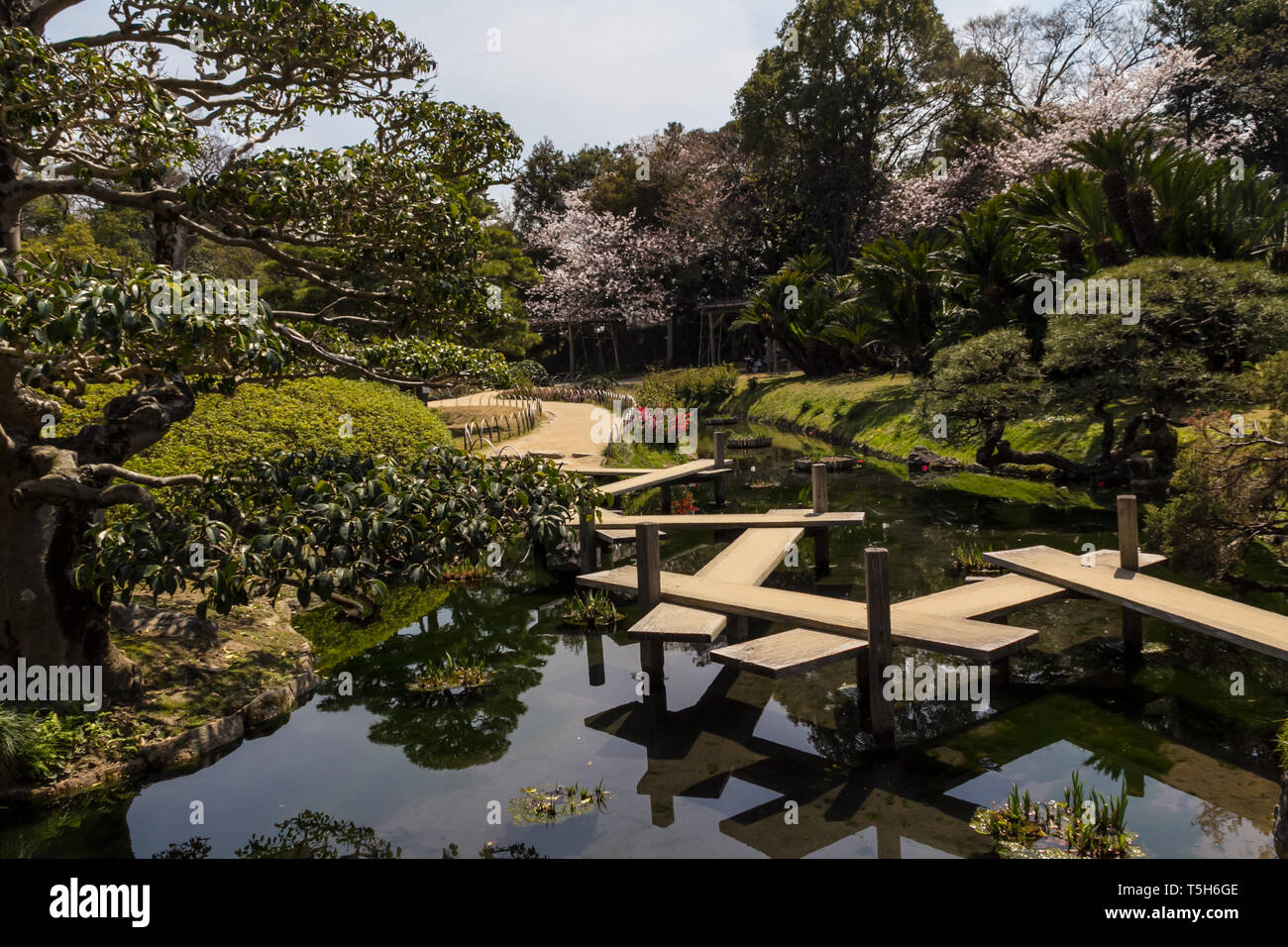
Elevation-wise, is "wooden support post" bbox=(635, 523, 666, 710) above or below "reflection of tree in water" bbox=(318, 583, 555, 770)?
above

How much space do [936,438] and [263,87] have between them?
52.6ft

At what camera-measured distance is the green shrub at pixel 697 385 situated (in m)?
32.5

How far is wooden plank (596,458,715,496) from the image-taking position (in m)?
14.7

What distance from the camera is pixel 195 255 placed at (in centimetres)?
4706

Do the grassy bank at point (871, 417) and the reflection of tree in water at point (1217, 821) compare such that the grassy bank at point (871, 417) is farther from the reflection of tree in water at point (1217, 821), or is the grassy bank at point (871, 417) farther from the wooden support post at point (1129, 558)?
the reflection of tree in water at point (1217, 821)

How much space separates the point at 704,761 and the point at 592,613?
3.86 m

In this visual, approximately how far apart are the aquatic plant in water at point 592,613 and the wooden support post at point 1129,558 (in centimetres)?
555

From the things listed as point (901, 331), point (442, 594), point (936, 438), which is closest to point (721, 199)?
point (901, 331)
